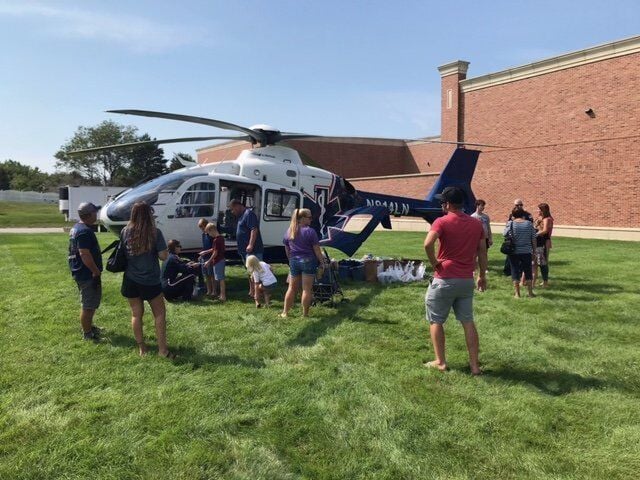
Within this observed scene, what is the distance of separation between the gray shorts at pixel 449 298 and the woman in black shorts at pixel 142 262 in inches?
110

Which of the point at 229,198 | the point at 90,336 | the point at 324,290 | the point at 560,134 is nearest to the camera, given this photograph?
the point at 90,336

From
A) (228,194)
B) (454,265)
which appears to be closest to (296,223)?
(454,265)

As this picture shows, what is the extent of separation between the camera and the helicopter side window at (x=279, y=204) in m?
9.83

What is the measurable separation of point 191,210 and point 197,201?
20cm

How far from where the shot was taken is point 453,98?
94.3 ft

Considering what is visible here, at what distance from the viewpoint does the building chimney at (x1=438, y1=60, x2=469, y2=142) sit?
28522 millimetres

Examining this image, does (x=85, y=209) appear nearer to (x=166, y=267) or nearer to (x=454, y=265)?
(x=166, y=267)

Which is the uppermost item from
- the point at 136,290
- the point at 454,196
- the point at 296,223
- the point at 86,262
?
the point at 454,196

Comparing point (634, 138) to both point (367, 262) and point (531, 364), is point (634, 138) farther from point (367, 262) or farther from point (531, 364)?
point (531, 364)

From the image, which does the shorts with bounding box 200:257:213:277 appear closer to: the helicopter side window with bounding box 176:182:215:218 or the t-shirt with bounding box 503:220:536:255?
the helicopter side window with bounding box 176:182:215:218

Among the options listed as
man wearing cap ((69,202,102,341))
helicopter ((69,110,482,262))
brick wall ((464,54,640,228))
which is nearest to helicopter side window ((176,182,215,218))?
helicopter ((69,110,482,262))

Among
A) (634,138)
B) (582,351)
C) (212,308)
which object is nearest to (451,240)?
(582,351)

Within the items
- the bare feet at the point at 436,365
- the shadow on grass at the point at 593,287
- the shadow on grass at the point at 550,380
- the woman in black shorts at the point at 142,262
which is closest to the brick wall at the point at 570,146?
the shadow on grass at the point at 593,287

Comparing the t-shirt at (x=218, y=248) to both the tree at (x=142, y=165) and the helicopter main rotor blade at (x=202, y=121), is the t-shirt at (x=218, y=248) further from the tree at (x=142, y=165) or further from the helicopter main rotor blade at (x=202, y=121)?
the tree at (x=142, y=165)
